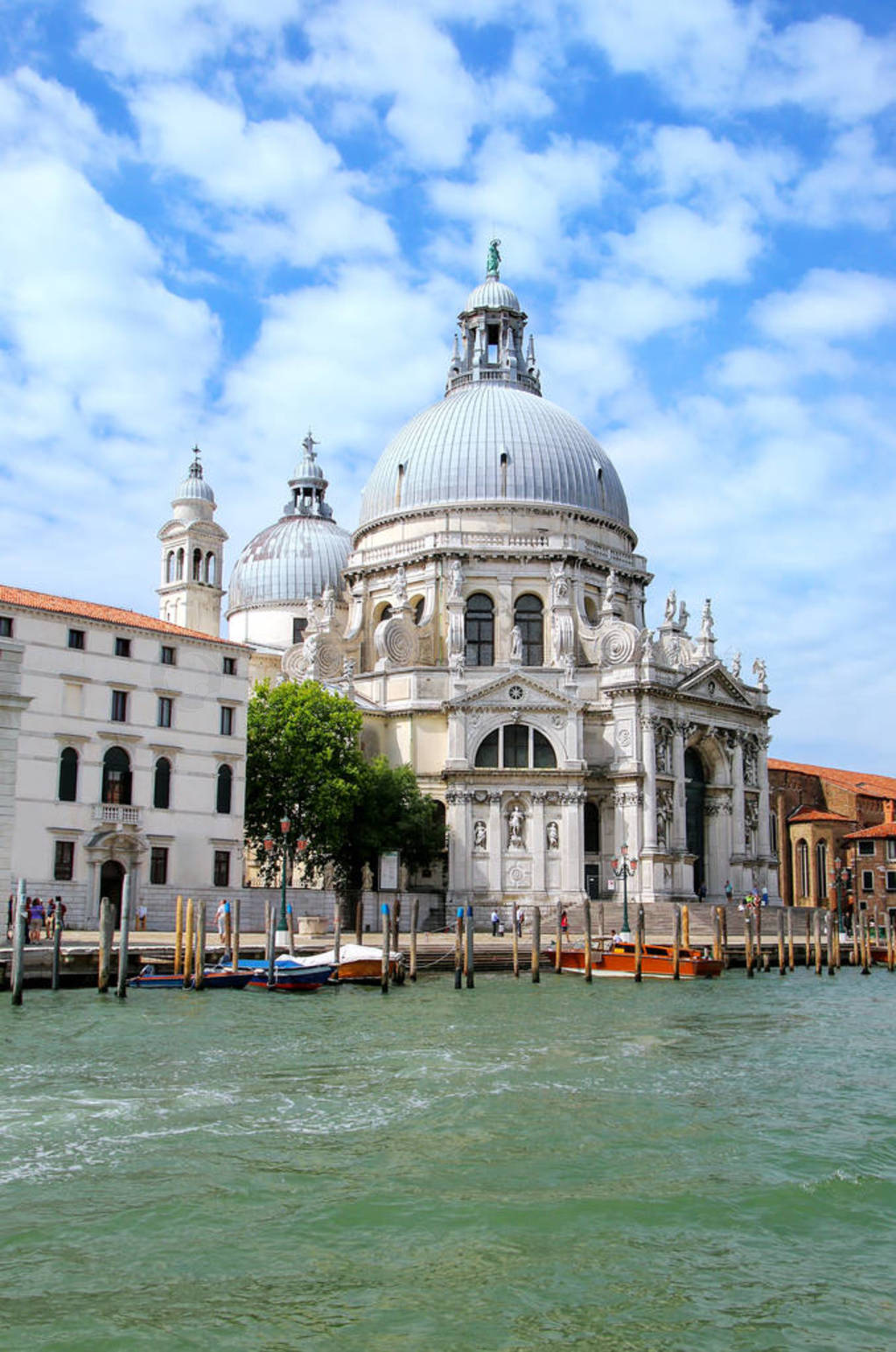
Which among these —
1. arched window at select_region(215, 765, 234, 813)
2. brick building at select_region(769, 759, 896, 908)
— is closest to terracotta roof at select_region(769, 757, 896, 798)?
brick building at select_region(769, 759, 896, 908)

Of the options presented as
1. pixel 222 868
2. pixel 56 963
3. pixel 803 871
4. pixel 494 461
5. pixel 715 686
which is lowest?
pixel 56 963

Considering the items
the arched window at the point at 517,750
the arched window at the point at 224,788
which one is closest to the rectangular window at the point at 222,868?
the arched window at the point at 224,788

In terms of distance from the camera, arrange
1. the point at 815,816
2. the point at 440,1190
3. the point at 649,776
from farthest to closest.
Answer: the point at 815,816
the point at 649,776
the point at 440,1190

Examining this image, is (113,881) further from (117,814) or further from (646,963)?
(646,963)

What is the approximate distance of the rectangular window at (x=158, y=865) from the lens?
34966 mm

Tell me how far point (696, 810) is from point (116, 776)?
23017 mm

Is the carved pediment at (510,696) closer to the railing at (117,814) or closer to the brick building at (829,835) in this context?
the railing at (117,814)

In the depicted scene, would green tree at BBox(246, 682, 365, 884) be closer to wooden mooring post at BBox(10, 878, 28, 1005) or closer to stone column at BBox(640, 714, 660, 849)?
stone column at BBox(640, 714, 660, 849)

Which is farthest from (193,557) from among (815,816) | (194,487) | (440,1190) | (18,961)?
(440,1190)

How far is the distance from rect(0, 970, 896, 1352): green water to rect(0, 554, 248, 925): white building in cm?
1243

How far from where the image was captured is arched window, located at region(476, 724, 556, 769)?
Result: 46.2 m

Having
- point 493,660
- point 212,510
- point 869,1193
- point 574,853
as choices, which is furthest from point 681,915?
point 212,510

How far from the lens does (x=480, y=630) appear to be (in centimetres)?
5144

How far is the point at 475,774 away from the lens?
149 feet
